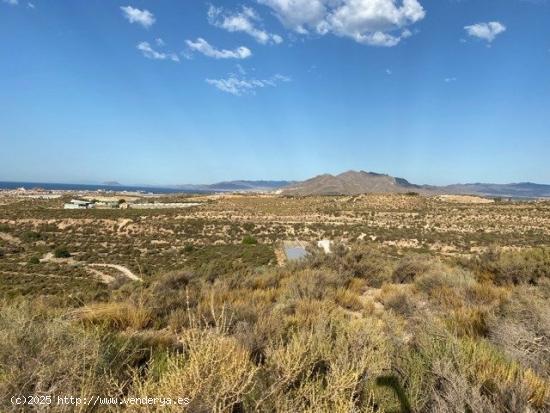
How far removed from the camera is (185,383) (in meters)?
3.13

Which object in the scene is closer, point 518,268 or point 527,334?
point 527,334

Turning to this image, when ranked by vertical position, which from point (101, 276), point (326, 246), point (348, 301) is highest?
point (348, 301)

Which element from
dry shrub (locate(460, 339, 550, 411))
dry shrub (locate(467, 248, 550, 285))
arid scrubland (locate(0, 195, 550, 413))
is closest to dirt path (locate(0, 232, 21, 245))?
arid scrubland (locate(0, 195, 550, 413))

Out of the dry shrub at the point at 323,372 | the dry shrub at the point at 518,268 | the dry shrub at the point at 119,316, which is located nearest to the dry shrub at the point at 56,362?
the dry shrub at the point at 323,372

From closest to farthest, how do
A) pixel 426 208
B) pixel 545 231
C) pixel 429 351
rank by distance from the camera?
pixel 429 351 < pixel 545 231 < pixel 426 208

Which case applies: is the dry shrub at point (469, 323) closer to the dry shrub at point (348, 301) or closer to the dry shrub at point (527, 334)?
→ the dry shrub at point (527, 334)

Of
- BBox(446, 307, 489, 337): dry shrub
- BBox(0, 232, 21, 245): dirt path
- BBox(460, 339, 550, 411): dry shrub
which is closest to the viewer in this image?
BBox(460, 339, 550, 411): dry shrub

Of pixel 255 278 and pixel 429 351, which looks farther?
pixel 255 278

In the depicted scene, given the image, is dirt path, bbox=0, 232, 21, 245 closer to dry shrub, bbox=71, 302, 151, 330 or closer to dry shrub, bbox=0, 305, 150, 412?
dry shrub, bbox=71, 302, 151, 330

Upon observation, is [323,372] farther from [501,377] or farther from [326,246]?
[326,246]

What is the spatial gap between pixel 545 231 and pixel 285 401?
53290 millimetres

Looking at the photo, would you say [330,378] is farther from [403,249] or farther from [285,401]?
[403,249]

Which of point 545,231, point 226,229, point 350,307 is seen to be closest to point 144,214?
point 226,229

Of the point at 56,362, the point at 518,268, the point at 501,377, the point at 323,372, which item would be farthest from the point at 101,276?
the point at 501,377
